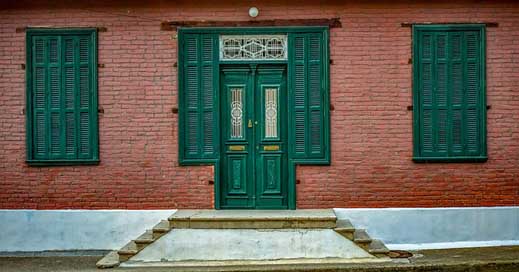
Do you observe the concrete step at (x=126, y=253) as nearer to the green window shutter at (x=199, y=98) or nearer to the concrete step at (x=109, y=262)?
the concrete step at (x=109, y=262)

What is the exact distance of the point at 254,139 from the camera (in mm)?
11461

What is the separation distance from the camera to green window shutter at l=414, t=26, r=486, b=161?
11.3 meters

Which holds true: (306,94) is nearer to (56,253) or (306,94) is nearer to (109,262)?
(109,262)

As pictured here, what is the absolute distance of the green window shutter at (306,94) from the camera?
11.4 metres

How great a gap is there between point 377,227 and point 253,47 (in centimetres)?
344

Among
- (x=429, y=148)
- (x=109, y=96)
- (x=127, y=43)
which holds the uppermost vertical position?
(x=127, y=43)

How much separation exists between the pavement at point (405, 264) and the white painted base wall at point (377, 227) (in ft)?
0.85

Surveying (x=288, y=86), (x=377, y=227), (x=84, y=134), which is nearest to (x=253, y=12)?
(x=288, y=86)

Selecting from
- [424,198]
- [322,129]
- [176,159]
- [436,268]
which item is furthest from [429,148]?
[176,159]

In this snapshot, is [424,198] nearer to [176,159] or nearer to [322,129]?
[322,129]

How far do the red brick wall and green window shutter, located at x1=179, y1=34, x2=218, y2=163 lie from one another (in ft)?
0.62

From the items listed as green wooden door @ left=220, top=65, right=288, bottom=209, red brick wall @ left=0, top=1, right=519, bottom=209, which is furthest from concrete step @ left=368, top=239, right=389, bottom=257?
green wooden door @ left=220, top=65, right=288, bottom=209

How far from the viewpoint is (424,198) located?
37.2ft

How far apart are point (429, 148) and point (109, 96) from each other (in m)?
5.12
